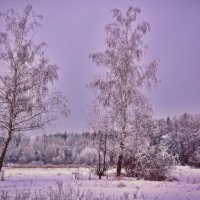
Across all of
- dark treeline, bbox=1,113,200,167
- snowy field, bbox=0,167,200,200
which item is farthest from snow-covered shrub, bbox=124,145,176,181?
snowy field, bbox=0,167,200,200

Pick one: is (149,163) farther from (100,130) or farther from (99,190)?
(99,190)

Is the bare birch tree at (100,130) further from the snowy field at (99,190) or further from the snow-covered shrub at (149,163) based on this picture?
the snowy field at (99,190)

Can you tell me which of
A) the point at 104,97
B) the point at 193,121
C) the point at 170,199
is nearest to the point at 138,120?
the point at 104,97

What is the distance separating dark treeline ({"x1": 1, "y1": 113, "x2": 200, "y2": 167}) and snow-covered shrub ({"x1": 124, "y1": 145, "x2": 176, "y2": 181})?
1022 mm

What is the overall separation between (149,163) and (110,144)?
9.38ft

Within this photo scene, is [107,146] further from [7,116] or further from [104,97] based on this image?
[7,116]

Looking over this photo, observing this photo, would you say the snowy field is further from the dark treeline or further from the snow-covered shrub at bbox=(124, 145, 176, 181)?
the dark treeline

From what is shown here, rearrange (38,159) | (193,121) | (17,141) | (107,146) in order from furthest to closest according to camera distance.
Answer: (38,159)
(193,121)
(107,146)
(17,141)

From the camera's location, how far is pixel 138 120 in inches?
1021

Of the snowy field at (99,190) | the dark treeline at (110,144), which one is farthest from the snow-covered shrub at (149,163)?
the snowy field at (99,190)

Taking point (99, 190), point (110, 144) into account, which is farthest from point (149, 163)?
point (99, 190)

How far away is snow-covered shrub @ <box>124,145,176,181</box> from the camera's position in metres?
25.5

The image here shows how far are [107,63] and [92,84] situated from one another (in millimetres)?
1759

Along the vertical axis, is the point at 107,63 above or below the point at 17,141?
above
